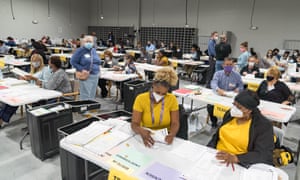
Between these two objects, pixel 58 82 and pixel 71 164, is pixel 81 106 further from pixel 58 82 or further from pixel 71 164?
pixel 71 164

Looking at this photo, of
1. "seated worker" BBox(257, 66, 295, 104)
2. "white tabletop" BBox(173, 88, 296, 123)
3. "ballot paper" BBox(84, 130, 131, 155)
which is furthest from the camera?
"seated worker" BBox(257, 66, 295, 104)

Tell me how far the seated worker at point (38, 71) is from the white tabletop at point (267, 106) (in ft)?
7.53

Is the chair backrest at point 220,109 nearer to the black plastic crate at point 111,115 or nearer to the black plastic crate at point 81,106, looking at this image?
the black plastic crate at point 111,115

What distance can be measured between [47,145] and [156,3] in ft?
38.1

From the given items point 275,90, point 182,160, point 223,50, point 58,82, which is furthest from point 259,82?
point 58,82

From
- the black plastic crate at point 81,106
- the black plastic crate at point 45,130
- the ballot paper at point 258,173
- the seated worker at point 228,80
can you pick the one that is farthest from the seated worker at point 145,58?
the ballot paper at point 258,173

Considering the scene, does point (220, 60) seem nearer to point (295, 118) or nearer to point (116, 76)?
point (295, 118)

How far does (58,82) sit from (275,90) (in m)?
3.36

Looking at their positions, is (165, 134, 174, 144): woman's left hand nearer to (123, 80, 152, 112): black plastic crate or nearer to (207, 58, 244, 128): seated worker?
(207, 58, 244, 128): seated worker

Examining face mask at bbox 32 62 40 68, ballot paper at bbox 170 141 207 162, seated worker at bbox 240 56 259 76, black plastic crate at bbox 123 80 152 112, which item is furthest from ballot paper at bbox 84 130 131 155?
seated worker at bbox 240 56 259 76

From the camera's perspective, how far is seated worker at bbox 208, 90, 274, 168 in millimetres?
1597

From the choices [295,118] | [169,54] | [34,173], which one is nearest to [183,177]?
[34,173]

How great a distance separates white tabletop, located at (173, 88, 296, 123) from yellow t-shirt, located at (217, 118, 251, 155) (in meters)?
0.97

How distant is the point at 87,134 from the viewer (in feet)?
6.08
